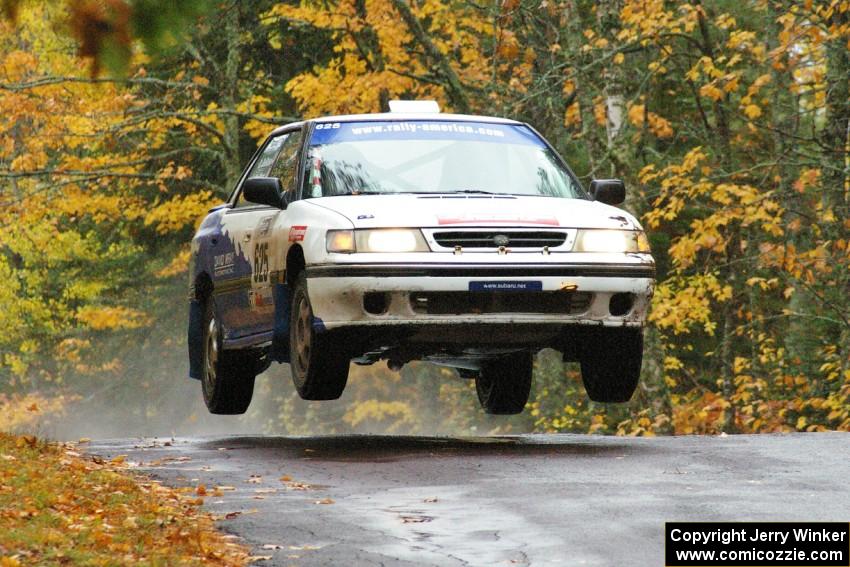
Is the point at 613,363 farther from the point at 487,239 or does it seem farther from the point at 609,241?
the point at 487,239

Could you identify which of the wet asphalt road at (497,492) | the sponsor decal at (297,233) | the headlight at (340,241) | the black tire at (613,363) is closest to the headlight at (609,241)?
the black tire at (613,363)

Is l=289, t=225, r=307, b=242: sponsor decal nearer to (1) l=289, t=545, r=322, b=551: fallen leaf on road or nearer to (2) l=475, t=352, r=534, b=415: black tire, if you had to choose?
(2) l=475, t=352, r=534, b=415: black tire

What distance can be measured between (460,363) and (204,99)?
1977 centimetres

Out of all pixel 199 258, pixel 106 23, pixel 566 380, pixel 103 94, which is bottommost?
pixel 566 380

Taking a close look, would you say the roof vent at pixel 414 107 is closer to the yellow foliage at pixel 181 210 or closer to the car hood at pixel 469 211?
the car hood at pixel 469 211

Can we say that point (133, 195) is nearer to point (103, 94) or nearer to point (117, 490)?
point (103, 94)

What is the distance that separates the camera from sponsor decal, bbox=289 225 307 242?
1044cm

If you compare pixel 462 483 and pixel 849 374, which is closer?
pixel 462 483

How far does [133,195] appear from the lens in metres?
31.6

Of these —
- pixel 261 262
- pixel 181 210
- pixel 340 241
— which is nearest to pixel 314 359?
pixel 340 241

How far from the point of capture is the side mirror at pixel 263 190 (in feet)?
36.0

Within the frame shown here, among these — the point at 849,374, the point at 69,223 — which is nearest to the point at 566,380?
the point at 849,374

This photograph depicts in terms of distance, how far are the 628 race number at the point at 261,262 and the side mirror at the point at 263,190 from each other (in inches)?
18.2

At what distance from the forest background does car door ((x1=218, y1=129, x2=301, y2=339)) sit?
4.67 feet
